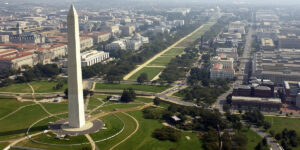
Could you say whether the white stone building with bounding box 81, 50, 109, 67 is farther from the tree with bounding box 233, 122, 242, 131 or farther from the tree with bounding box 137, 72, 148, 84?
the tree with bounding box 233, 122, 242, 131

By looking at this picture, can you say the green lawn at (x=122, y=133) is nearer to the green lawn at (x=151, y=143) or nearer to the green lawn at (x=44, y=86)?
the green lawn at (x=151, y=143)

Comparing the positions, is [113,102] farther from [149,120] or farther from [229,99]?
[229,99]

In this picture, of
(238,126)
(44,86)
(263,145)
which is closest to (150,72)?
(44,86)

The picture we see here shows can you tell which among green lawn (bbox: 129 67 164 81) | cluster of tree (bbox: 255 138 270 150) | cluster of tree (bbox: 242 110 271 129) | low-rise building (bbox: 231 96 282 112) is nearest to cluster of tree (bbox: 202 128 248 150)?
cluster of tree (bbox: 255 138 270 150)

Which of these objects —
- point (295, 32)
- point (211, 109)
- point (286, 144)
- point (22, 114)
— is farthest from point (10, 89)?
point (295, 32)

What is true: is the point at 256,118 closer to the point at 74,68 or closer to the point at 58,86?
the point at 74,68
